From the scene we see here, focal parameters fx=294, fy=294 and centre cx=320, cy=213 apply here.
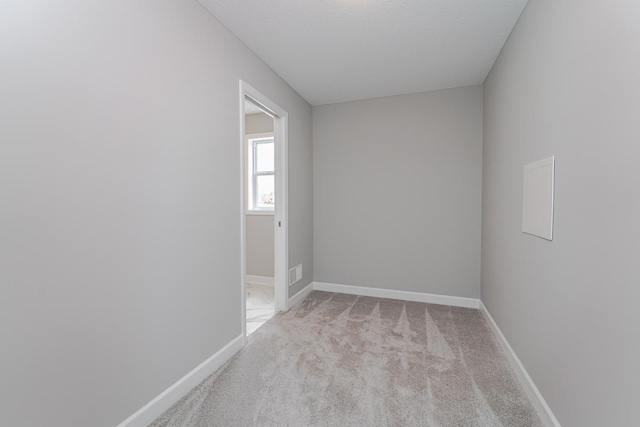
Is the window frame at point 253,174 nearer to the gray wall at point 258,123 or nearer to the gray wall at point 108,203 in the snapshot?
the gray wall at point 258,123

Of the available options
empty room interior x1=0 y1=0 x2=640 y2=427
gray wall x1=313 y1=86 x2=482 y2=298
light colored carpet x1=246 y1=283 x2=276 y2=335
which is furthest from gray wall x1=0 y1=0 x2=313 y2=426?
gray wall x1=313 y1=86 x2=482 y2=298

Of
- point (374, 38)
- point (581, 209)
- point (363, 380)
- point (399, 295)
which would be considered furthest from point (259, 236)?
point (581, 209)

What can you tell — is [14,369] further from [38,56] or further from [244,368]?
[244,368]

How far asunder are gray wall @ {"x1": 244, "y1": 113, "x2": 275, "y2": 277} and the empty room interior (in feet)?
3.15

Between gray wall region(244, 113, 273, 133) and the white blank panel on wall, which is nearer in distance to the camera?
the white blank panel on wall

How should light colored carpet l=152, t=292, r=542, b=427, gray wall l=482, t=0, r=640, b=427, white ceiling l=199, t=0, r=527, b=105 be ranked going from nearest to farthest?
1. gray wall l=482, t=0, r=640, b=427
2. light colored carpet l=152, t=292, r=542, b=427
3. white ceiling l=199, t=0, r=527, b=105

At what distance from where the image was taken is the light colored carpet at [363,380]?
1.67m

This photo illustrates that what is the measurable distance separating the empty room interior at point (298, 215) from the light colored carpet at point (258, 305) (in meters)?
0.05

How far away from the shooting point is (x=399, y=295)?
367cm

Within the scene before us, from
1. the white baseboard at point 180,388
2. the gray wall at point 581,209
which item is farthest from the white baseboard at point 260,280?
the gray wall at point 581,209

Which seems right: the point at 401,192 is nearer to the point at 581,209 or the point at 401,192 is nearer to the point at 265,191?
the point at 265,191

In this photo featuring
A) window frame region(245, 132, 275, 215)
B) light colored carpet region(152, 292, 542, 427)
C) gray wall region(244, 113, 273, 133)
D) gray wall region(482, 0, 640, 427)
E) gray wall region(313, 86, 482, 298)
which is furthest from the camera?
window frame region(245, 132, 275, 215)

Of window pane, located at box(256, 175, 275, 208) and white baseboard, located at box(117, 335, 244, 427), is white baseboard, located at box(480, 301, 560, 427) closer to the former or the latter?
white baseboard, located at box(117, 335, 244, 427)

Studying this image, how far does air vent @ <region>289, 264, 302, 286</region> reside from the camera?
3.40 metres
